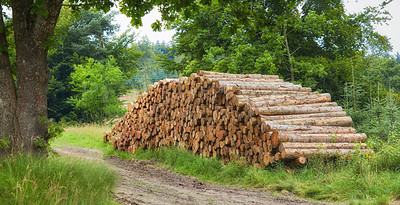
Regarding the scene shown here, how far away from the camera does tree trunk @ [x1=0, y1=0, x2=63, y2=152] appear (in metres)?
5.97

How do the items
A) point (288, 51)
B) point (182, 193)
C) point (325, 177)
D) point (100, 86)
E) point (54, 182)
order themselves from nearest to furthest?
point (54, 182) → point (182, 193) → point (325, 177) → point (288, 51) → point (100, 86)

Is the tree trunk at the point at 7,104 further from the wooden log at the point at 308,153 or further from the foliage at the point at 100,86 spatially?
the foliage at the point at 100,86

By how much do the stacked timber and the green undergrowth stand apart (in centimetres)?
362

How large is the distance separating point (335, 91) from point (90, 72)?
51.1ft

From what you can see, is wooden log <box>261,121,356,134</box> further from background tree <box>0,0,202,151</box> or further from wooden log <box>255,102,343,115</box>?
background tree <box>0,0,202,151</box>

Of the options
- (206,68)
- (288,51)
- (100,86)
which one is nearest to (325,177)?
(288,51)

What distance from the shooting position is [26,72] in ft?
19.8

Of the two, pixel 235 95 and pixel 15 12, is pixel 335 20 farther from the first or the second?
pixel 15 12

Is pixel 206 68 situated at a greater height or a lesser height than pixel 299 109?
greater

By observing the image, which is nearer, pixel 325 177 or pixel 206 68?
pixel 325 177

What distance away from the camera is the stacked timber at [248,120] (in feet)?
24.5

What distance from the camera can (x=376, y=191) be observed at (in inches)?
216

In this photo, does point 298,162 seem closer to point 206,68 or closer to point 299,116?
point 299,116

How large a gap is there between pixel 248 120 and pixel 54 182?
4872 millimetres
